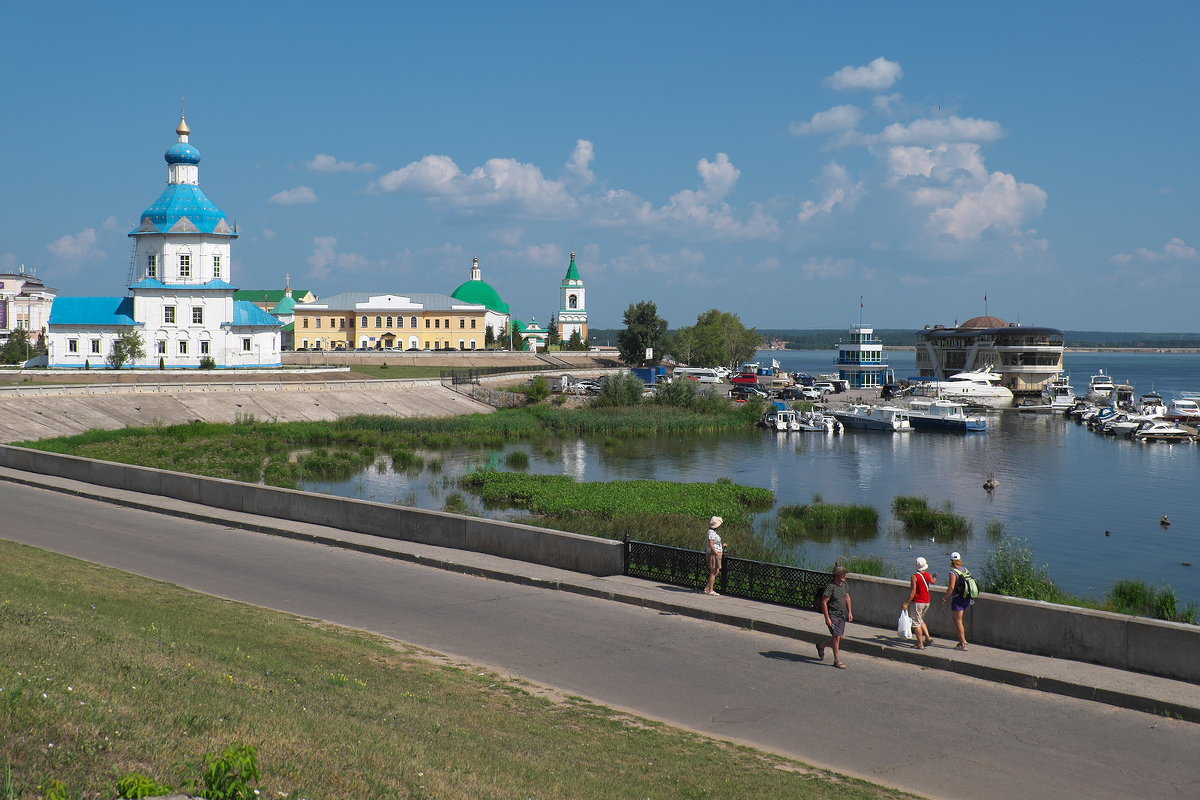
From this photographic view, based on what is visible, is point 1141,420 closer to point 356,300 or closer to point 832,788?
point 832,788

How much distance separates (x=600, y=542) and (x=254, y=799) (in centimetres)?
1417

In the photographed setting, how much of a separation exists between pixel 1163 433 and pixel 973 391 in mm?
33852

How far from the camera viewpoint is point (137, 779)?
7.16 metres

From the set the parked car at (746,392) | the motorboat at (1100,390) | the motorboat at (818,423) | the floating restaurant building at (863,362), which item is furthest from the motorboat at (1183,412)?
the floating restaurant building at (863,362)

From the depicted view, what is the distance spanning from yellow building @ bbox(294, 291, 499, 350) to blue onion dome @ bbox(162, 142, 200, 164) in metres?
42.3

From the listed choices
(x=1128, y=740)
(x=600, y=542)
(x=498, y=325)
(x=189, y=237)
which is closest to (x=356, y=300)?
(x=498, y=325)

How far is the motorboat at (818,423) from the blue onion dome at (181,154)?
2056 inches

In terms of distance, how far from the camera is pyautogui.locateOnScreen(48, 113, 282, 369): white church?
82.2 meters

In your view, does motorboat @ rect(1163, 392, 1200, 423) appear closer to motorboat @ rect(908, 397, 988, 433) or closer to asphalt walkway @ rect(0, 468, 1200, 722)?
motorboat @ rect(908, 397, 988, 433)

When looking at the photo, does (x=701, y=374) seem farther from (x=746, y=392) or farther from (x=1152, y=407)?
(x=1152, y=407)

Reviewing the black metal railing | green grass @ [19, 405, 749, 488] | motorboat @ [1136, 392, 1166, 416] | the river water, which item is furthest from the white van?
the black metal railing

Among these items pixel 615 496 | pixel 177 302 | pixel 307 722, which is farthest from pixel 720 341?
pixel 307 722

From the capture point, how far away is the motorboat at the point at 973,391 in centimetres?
10501

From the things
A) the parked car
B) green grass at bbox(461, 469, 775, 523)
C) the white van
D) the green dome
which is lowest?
green grass at bbox(461, 469, 775, 523)
